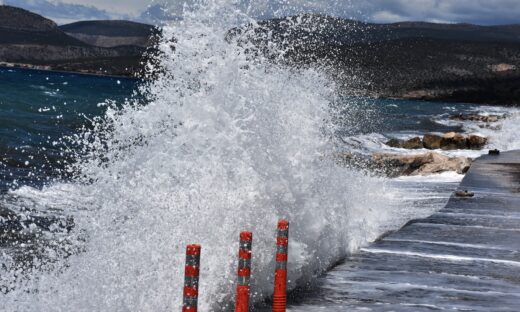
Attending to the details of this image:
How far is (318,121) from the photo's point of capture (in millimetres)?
12281

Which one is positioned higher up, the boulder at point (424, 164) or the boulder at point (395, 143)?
the boulder at point (395, 143)

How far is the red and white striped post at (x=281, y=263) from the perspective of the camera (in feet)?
24.8

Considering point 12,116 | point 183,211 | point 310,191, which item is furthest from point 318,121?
point 12,116

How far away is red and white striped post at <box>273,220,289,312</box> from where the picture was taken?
7.57m

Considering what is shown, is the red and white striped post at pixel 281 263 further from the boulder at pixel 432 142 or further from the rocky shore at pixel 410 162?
the boulder at pixel 432 142

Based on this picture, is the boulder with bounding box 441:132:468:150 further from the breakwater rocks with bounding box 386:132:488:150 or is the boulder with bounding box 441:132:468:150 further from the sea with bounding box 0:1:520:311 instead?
the sea with bounding box 0:1:520:311

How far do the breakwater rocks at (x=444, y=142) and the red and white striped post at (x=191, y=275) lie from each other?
35.8 meters

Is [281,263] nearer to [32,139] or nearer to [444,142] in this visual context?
[32,139]

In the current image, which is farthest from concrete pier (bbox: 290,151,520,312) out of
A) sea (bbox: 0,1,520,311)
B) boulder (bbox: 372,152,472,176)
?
boulder (bbox: 372,152,472,176)

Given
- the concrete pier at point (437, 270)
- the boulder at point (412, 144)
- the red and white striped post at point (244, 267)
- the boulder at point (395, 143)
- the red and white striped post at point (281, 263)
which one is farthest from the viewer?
the boulder at point (395, 143)

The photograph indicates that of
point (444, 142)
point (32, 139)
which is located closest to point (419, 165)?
point (444, 142)

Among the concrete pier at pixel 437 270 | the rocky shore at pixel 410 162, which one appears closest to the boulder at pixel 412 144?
the rocky shore at pixel 410 162

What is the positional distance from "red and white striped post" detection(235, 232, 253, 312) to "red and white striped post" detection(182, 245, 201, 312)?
78 centimetres

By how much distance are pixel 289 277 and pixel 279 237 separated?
242 centimetres
